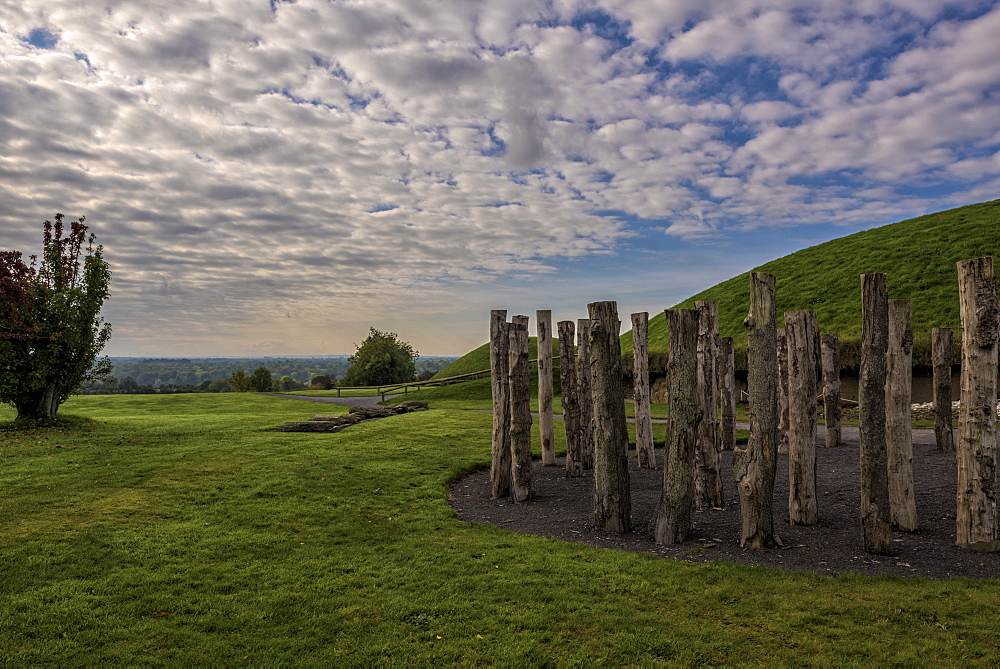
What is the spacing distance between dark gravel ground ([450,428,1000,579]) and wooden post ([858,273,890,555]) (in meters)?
0.45

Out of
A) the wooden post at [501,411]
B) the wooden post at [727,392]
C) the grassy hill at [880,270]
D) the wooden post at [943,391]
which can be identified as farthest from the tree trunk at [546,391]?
the grassy hill at [880,270]

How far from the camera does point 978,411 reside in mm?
7395

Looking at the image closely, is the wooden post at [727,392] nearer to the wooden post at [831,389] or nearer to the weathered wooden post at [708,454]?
the weathered wooden post at [708,454]

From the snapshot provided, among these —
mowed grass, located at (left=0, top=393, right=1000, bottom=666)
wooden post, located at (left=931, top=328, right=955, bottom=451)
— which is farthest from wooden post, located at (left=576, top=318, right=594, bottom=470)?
wooden post, located at (left=931, top=328, right=955, bottom=451)

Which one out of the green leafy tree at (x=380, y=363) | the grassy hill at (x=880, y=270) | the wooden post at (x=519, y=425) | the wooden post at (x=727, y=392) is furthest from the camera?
the green leafy tree at (x=380, y=363)

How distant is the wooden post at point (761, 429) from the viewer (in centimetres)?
765

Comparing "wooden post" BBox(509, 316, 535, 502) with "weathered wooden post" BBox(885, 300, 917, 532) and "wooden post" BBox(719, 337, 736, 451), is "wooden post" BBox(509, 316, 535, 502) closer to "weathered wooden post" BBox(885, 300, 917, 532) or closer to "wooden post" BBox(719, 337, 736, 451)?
"wooden post" BBox(719, 337, 736, 451)

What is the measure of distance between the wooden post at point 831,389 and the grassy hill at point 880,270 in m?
11.4

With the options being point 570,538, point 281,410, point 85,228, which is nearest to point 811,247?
point 281,410

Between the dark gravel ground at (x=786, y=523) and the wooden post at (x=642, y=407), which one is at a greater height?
the wooden post at (x=642, y=407)

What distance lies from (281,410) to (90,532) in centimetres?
1985

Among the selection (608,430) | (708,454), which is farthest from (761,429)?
(708,454)

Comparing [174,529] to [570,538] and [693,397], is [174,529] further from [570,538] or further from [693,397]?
Answer: [693,397]

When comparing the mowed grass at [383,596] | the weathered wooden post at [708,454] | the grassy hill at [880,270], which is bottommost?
the mowed grass at [383,596]
